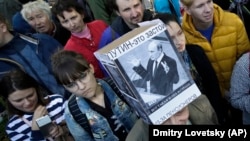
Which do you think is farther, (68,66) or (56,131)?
(56,131)

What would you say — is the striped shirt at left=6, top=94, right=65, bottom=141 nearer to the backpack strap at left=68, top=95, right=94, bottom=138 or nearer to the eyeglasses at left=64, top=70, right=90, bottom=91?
the backpack strap at left=68, top=95, right=94, bottom=138

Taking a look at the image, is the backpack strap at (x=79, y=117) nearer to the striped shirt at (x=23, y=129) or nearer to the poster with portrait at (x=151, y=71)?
the striped shirt at (x=23, y=129)

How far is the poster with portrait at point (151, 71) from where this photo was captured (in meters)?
1.10

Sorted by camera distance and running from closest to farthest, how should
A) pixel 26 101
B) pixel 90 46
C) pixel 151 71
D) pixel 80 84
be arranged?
pixel 151 71
pixel 80 84
pixel 26 101
pixel 90 46

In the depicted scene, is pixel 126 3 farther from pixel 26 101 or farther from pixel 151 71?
pixel 151 71

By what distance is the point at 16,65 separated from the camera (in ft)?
7.38

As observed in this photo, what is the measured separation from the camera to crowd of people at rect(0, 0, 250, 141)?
1551 millimetres

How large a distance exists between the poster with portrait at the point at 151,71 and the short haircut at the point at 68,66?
53 centimetres

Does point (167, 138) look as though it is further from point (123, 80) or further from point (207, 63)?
point (207, 63)

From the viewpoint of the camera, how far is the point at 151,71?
113 centimetres

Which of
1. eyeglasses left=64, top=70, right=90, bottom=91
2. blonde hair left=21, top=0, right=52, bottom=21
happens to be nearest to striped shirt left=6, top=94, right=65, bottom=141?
eyeglasses left=64, top=70, right=90, bottom=91

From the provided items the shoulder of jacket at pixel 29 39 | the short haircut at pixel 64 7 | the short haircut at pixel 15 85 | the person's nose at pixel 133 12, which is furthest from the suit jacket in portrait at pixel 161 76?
the short haircut at pixel 64 7

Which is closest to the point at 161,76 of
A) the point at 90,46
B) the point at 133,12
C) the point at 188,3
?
the point at 188,3

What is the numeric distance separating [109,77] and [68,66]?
29 centimetres
